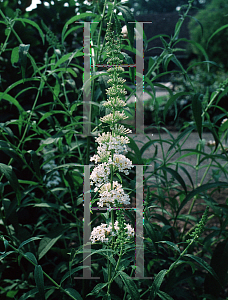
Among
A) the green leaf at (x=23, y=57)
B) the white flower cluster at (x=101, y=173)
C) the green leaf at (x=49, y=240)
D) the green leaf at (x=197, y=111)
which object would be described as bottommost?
the green leaf at (x=49, y=240)

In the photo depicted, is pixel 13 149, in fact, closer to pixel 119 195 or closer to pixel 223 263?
pixel 119 195

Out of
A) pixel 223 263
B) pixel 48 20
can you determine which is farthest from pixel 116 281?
pixel 48 20

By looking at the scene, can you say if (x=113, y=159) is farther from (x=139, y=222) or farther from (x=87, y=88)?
Result: (x=87, y=88)

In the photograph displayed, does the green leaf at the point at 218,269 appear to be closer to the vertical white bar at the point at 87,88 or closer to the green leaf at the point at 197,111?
the green leaf at the point at 197,111

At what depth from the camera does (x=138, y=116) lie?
139 cm

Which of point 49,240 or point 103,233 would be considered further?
point 49,240

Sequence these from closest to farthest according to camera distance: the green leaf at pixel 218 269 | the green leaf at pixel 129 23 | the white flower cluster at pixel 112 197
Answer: the white flower cluster at pixel 112 197, the green leaf at pixel 129 23, the green leaf at pixel 218 269

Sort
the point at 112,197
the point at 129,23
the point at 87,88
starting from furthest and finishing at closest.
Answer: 1. the point at 87,88
2. the point at 129,23
3. the point at 112,197

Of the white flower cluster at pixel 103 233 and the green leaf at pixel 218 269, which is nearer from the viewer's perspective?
the white flower cluster at pixel 103 233

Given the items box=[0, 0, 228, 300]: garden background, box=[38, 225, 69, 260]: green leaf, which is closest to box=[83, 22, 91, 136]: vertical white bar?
box=[0, 0, 228, 300]: garden background

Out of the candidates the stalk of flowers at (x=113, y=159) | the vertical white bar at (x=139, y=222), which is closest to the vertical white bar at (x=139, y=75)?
the vertical white bar at (x=139, y=222)

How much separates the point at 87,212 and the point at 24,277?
69cm

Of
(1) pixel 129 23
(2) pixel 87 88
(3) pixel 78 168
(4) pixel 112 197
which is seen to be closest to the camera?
(4) pixel 112 197

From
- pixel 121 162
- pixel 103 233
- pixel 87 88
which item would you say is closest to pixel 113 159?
pixel 121 162
